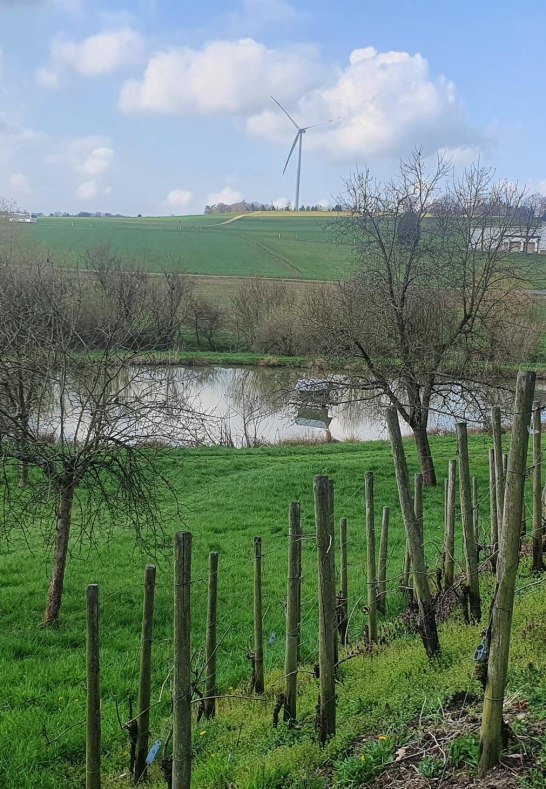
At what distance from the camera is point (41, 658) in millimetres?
8227

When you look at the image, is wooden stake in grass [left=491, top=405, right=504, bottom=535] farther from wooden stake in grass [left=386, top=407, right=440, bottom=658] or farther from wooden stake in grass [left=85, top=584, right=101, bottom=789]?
wooden stake in grass [left=85, top=584, right=101, bottom=789]

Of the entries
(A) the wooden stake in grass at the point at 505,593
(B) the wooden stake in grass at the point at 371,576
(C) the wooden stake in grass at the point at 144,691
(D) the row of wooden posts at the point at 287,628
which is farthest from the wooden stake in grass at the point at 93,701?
(B) the wooden stake in grass at the point at 371,576

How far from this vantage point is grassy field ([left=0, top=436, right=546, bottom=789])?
5.02 meters

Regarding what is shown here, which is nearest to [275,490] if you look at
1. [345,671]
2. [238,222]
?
[345,671]

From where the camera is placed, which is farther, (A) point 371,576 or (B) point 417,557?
(A) point 371,576

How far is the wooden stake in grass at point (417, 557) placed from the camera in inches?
224

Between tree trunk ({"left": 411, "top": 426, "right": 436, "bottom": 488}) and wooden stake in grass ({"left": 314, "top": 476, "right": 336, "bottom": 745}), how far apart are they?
12057 millimetres

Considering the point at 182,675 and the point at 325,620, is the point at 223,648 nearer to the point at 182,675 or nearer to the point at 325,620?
the point at 325,620

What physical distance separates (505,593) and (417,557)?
1904 millimetres

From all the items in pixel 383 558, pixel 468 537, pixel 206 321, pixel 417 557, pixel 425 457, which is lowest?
pixel 425 457

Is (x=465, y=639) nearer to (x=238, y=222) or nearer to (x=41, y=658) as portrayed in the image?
(x=41, y=658)

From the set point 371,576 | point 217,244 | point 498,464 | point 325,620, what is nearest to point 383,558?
point 371,576

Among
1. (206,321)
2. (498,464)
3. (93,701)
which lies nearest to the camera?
(93,701)

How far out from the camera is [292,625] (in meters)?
A: 5.52
